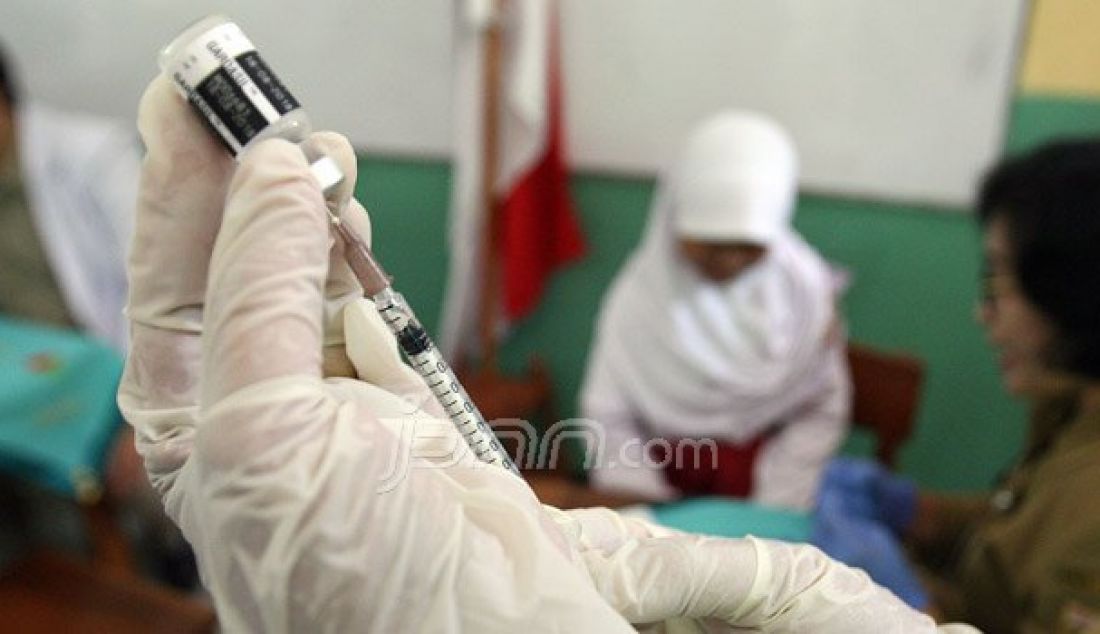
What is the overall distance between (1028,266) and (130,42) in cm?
87

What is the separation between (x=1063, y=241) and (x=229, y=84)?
31.6 inches

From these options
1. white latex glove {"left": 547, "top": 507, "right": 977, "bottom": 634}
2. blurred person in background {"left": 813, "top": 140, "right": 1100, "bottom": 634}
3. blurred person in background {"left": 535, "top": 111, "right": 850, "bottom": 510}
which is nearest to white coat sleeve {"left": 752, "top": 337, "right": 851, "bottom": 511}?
blurred person in background {"left": 535, "top": 111, "right": 850, "bottom": 510}

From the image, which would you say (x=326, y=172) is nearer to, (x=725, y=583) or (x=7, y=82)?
(x=725, y=583)

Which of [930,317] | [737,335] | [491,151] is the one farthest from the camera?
[930,317]

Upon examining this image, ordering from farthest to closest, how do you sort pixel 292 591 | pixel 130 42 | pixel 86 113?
pixel 86 113 → pixel 130 42 → pixel 292 591

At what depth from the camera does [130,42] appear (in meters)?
0.70

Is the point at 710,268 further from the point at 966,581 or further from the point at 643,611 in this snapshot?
the point at 643,611

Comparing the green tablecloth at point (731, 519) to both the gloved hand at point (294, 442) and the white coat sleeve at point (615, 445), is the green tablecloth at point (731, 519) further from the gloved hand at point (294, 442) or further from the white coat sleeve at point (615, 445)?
the gloved hand at point (294, 442)

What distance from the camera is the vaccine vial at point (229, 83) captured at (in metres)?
0.32

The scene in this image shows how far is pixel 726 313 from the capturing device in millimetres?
1403

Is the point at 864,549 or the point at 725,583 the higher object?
the point at 725,583

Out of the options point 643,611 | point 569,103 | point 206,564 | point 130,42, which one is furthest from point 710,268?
point 206,564

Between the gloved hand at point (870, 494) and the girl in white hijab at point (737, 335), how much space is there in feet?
0.59

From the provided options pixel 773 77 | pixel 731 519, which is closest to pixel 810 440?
pixel 731 519
